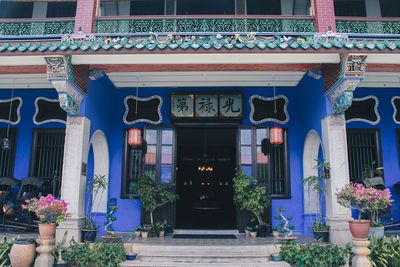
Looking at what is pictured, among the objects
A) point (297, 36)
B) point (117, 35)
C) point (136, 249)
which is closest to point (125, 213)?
point (136, 249)

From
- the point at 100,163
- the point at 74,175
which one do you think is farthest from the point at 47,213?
the point at 100,163

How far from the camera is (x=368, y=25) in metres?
6.96

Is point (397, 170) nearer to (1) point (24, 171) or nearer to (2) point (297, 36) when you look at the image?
(2) point (297, 36)

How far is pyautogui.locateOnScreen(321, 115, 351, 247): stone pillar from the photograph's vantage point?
228 inches

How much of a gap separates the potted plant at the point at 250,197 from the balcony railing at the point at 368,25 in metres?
3.82

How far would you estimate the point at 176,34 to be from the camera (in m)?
6.51

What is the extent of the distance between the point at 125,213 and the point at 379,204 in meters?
5.52

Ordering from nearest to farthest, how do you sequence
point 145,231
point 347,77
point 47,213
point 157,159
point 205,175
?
point 47,213 < point 347,77 < point 145,231 < point 157,159 < point 205,175

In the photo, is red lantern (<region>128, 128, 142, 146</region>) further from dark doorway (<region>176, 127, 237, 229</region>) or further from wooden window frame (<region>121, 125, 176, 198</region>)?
dark doorway (<region>176, 127, 237, 229</region>)

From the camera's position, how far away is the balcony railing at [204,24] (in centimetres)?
700

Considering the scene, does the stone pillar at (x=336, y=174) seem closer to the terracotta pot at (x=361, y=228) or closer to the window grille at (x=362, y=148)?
the terracotta pot at (x=361, y=228)

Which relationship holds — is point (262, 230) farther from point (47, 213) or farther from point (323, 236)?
point (47, 213)

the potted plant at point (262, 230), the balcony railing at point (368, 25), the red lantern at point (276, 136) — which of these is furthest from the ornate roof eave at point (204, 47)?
the potted plant at point (262, 230)

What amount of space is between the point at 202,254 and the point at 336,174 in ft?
9.43
